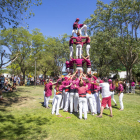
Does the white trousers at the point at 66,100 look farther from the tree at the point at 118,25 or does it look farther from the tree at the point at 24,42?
the tree at the point at 24,42

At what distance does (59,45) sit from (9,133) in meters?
27.2

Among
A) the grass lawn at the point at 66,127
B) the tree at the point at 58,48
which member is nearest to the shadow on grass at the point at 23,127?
the grass lawn at the point at 66,127

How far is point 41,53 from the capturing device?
2895 cm

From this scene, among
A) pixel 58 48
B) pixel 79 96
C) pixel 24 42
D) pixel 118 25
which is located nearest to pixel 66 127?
pixel 79 96

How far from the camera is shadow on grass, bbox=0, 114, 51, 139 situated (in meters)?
4.71

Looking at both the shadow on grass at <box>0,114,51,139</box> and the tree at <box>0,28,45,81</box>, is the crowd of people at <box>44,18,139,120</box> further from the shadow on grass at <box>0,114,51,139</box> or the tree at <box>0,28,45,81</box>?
the tree at <box>0,28,45,81</box>

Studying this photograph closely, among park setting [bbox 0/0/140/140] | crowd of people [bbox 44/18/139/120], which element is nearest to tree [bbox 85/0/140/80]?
park setting [bbox 0/0/140/140]

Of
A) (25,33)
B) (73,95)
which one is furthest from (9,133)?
(25,33)

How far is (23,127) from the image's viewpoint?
5.41 metres

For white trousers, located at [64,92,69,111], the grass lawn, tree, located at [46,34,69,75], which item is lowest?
the grass lawn

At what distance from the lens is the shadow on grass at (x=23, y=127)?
471 centimetres

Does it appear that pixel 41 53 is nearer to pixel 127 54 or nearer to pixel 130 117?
pixel 127 54

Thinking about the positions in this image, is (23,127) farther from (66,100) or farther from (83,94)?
(66,100)

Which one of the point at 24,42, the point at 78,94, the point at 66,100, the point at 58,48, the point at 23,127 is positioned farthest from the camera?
the point at 58,48
